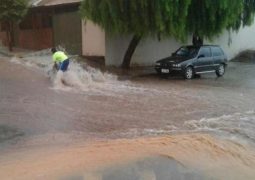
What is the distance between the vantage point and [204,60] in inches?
924

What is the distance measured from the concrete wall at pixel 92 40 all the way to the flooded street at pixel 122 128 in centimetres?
545

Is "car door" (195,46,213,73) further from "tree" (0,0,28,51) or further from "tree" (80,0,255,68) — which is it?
"tree" (0,0,28,51)

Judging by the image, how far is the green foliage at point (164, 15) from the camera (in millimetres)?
21797

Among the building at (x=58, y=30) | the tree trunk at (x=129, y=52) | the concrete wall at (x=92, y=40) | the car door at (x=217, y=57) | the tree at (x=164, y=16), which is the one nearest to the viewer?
the tree at (x=164, y=16)

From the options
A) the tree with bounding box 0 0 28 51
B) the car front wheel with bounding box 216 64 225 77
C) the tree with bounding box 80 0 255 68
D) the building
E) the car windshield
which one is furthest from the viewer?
the tree with bounding box 0 0 28 51

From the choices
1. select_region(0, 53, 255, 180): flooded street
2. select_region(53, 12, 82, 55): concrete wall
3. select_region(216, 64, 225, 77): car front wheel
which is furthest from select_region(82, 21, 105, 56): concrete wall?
select_region(216, 64, 225, 77): car front wheel

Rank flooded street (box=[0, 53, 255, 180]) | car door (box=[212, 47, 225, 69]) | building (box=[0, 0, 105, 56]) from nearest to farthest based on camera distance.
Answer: flooded street (box=[0, 53, 255, 180]), car door (box=[212, 47, 225, 69]), building (box=[0, 0, 105, 56])

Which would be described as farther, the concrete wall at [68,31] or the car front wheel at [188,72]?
the concrete wall at [68,31]

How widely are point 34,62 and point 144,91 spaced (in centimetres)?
854

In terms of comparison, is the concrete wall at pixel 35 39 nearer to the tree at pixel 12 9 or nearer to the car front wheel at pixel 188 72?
the tree at pixel 12 9

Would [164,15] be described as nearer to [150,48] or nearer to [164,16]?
[164,16]

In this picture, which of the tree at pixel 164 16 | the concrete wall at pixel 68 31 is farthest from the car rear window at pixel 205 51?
the concrete wall at pixel 68 31

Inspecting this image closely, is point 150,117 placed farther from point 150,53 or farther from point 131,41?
point 150,53

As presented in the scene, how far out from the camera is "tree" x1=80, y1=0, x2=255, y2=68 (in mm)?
21797
